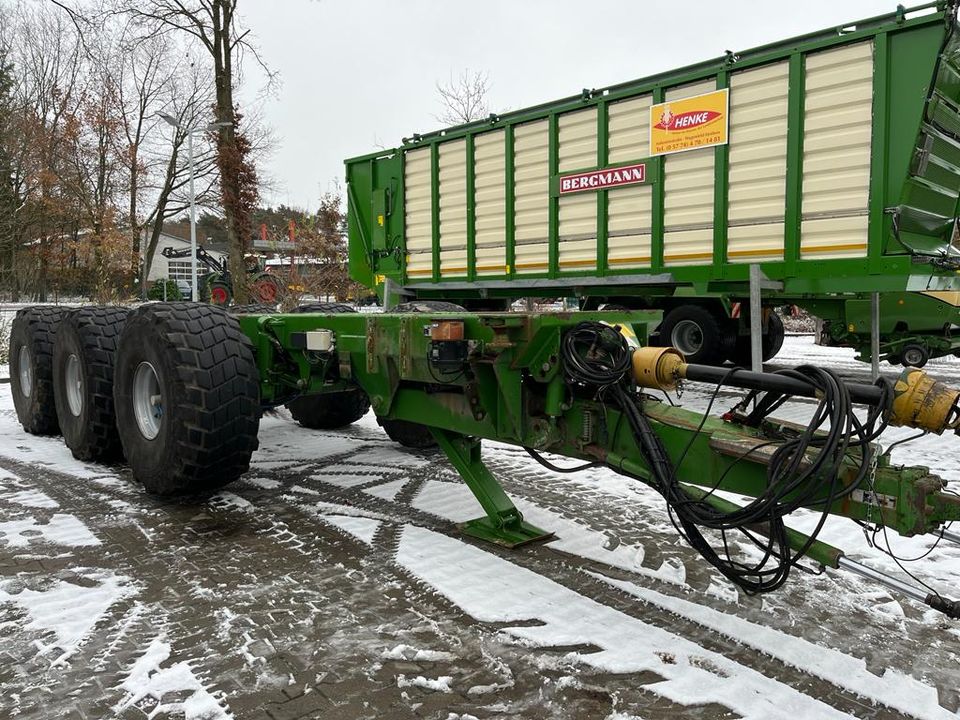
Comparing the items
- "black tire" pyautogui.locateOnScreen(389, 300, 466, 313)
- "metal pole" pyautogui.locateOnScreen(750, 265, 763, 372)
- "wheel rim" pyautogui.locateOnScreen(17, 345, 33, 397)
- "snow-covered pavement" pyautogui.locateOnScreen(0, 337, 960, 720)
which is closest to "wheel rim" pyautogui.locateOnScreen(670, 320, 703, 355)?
"metal pole" pyautogui.locateOnScreen(750, 265, 763, 372)

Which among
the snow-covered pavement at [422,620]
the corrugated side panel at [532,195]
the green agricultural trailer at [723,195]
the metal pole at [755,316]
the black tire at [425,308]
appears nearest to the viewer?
the snow-covered pavement at [422,620]

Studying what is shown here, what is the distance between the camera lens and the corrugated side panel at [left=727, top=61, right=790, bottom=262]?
22.4 ft

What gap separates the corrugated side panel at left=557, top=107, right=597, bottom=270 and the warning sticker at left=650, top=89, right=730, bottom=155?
76 centimetres

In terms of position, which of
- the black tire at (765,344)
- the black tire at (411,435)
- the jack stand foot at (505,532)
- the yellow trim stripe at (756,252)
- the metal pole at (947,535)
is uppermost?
the yellow trim stripe at (756,252)

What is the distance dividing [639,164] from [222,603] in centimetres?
607

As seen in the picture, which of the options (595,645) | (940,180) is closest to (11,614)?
(595,645)

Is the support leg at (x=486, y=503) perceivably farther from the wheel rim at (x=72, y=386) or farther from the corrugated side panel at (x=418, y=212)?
the corrugated side panel at (x=418, y=212)

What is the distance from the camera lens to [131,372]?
4.82 metres

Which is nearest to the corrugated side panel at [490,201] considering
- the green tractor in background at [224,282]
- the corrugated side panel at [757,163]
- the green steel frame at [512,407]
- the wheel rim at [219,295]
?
the green tractor in background at [224,282]

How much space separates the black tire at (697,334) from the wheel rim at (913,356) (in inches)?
116

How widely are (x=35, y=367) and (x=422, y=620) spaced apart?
509cm

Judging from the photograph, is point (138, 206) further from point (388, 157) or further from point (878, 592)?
point (878, 592)

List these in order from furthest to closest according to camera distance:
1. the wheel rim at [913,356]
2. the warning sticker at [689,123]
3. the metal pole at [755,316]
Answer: the wheel rim at [913,356] → the warning sticker at [689,123] → the metal pole at [755,316]

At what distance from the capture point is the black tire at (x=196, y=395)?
4.25m
